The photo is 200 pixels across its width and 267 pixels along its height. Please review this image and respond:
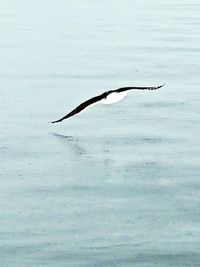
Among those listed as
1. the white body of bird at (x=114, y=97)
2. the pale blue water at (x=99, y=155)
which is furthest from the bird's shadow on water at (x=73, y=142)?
the white body of bird at (x=114, y=97)

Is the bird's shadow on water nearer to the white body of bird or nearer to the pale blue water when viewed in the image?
the pale blue water

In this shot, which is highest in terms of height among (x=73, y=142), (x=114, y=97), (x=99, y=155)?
(x=114, y=97)

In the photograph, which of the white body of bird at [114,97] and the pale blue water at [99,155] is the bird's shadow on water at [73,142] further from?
the white body of bird at [114,97]

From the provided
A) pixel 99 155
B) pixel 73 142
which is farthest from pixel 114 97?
pixel 73 142

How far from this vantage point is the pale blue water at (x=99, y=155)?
10.3 m

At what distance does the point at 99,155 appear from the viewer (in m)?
13.7

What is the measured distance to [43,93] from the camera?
18.2m

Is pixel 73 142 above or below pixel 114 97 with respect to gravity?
below

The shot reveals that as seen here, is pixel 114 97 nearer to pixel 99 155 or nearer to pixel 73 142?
pixel 99 155

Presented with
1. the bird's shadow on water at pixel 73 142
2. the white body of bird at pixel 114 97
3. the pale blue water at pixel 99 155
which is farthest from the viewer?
the bird's shadow on water at pixel 73 142

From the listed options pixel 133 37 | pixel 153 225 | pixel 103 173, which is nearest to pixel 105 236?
pixel 153 225

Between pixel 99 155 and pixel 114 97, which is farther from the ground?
pixel 114 97

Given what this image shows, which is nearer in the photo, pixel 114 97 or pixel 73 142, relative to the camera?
pixel 114 97

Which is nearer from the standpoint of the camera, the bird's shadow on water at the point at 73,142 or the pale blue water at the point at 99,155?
the pale blue water at the point at 99,155
